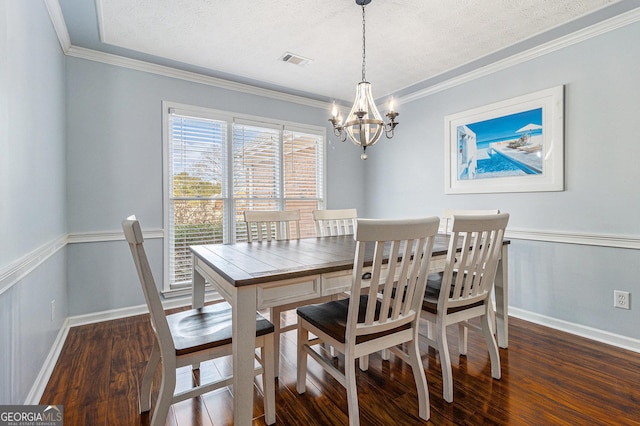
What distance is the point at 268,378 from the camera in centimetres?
154

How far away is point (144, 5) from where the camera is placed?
87.0 inches

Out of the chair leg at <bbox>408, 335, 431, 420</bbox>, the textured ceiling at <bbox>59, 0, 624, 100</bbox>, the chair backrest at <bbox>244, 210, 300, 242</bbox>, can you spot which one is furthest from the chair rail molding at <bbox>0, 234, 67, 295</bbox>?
the chair leg at <bbox>408, 335, 431, 420</bbox>

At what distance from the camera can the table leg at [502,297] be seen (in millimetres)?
2359

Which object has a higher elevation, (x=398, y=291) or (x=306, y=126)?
(x=306, y=126)

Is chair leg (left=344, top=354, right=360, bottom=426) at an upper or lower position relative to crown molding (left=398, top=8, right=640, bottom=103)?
lower

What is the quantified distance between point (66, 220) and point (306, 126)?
2806 millimetres

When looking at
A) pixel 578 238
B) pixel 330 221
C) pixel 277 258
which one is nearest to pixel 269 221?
pixel 330 221

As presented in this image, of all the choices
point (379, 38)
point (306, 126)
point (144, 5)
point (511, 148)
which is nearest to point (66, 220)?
point (144, 5)

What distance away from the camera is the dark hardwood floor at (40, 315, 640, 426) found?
1621 mm

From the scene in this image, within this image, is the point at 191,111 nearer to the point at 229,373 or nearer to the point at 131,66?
the point at 131,66

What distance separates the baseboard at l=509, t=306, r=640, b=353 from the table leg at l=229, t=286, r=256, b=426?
9.13ft

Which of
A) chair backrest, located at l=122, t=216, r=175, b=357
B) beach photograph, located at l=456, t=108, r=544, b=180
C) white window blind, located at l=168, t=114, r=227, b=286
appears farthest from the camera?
white window blind, located at l=168, t=114, r=227, b=286

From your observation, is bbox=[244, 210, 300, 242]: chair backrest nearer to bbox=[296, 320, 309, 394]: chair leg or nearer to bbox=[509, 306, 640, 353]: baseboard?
bbox=[296, 320, 309, 394]: chair leg

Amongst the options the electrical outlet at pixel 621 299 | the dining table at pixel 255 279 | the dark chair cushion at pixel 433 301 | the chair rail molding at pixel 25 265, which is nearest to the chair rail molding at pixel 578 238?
the electrical outlet at pixel 621 299
